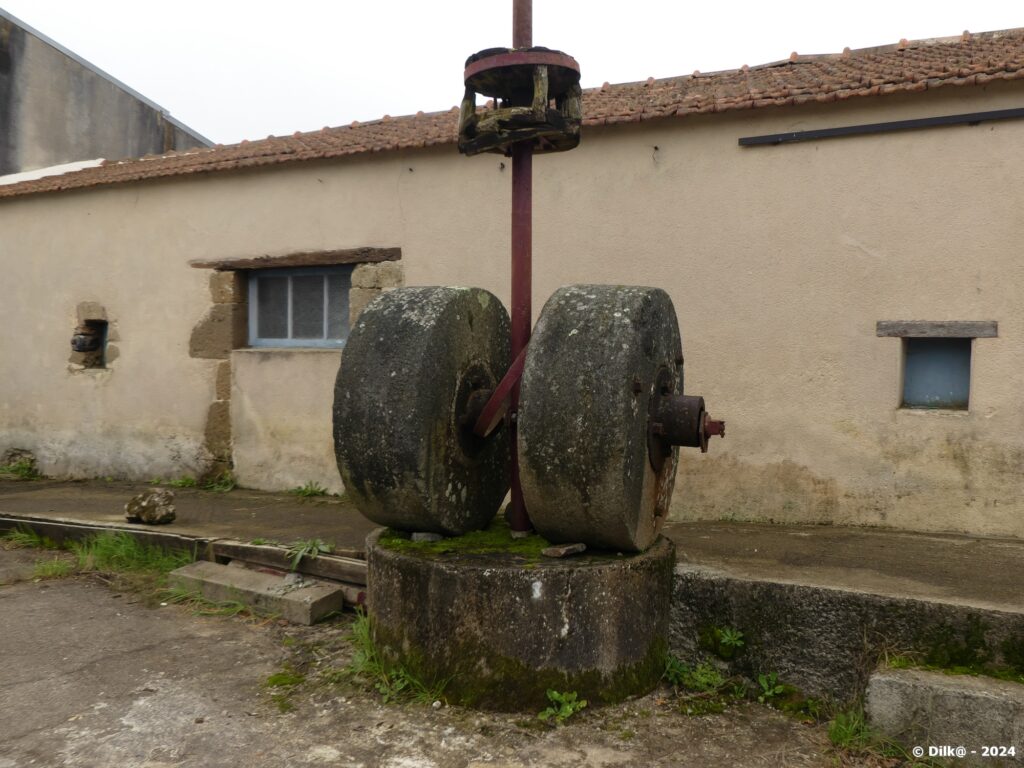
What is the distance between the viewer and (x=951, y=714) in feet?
7.82

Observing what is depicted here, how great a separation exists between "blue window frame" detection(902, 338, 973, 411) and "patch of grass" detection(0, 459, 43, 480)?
23.1ft

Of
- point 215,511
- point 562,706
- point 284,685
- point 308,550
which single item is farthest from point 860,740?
point 215,511

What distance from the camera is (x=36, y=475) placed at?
24.5ft

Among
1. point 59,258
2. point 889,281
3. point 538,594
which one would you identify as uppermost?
point 59,258

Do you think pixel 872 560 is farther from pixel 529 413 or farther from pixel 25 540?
pixel 25 540

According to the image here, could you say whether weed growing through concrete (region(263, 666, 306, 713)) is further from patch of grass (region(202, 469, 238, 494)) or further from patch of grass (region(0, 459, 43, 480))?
patch of grass (region(0, 459, 43, 480))

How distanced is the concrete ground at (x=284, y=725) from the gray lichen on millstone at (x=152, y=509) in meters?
1.50

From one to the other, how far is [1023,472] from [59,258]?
749 centimetres

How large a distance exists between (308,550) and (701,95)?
3.54 meters

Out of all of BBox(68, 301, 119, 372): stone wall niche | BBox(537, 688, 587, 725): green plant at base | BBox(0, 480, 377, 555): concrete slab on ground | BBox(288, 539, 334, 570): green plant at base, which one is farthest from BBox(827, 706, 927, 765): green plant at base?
BBox(68, 301, 119, 372): stone wall niche

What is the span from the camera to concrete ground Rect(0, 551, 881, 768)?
Result: 8.00ft

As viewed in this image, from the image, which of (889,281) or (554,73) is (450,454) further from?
(889,281)

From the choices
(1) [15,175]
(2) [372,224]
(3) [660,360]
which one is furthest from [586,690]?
(1) [15,175]

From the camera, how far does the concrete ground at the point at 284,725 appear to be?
8.00 ft
